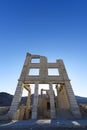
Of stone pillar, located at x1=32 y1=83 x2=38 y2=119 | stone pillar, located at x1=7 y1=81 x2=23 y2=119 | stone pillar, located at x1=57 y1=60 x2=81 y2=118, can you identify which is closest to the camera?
stone pillar, located at x1=32 y1=83 x2=38 y2=119

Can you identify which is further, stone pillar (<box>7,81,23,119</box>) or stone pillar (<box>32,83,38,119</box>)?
stone pillar (<box>7,81,23,119</box>)

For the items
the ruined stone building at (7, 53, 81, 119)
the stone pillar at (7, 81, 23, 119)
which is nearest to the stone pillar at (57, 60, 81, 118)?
the ruined stone building at (7, 53, 81, 119)

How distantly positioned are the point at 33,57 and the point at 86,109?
14370 millimetres

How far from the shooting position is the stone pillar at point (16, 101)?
71.8 feet

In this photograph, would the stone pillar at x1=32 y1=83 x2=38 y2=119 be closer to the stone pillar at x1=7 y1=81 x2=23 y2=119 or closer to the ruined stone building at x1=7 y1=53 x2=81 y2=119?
the ruined stone building at x1=7 y1=53 x2=81 y2=119

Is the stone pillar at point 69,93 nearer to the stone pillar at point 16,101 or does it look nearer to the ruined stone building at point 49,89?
the ruined stone building at point 49,89

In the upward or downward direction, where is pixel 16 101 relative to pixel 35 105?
upward

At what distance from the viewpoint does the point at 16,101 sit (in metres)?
23.7

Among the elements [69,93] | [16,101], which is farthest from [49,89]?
[16,101]

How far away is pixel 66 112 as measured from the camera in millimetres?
22688

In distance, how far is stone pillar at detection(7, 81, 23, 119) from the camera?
21.9 m

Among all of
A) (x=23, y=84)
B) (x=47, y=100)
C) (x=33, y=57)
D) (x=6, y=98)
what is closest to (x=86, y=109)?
(x=47, y=100)

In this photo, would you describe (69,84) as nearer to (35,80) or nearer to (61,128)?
(35,80)

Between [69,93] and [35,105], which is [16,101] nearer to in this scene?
[35,105]
